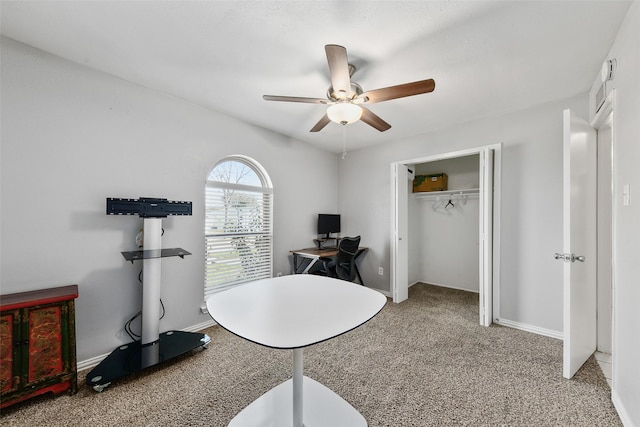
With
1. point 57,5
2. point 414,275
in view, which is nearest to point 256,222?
point 57,5

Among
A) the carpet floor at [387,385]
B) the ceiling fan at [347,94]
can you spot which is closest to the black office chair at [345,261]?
the carpet floor at [387,385]

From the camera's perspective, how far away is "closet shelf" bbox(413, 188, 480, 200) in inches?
155

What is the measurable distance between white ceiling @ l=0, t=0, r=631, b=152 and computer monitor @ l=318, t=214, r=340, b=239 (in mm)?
2123

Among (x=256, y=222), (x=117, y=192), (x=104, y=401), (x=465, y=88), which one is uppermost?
(x=465, y=88)

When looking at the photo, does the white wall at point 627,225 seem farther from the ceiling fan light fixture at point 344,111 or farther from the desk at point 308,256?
the desk at point 308,256

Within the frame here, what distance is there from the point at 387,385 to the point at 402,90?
84.3 inches

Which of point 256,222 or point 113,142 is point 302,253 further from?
point 113,142

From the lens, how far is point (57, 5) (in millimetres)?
1469

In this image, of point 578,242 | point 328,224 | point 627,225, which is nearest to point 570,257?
point 578,242

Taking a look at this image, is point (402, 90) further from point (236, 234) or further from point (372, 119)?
point (236, 234)

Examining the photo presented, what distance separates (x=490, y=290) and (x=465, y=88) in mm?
2206

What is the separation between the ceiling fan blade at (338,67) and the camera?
4.69ft

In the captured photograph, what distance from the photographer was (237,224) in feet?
10.4

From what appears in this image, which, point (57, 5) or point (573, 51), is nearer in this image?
point (57, 5)
